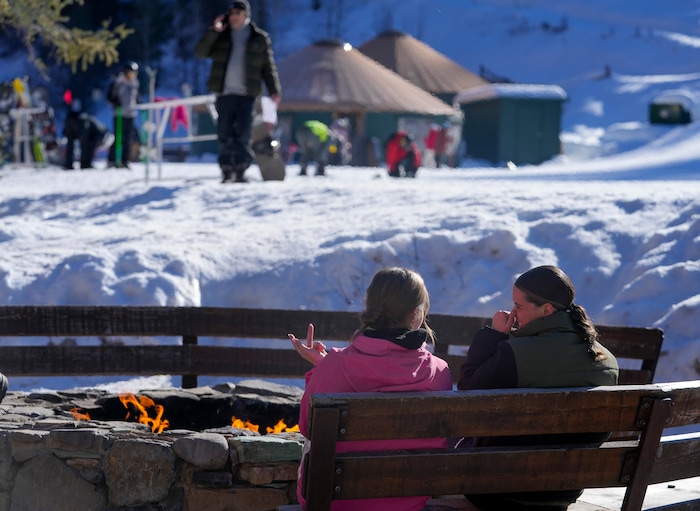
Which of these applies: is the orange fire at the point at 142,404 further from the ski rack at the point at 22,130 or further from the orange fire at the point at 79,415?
the ski rack at the point at 22,130

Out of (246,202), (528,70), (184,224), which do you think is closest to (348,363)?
(184,224)

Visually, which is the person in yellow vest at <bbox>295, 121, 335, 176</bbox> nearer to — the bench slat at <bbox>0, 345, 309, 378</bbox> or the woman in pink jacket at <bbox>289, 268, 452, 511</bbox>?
the bench slat at <bbox>0, 345, 309, 378</bbox>

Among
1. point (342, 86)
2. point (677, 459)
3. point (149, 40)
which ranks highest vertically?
point (149, 40)

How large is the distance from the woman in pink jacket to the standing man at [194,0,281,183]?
30.0ft

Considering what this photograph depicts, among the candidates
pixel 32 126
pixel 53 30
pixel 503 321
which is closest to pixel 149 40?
pixel 32 126

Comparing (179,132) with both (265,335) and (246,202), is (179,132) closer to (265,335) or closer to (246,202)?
(246,202)

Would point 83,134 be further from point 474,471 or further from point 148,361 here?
point 474,471

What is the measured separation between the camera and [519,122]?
117 feet

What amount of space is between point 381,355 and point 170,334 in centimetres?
335

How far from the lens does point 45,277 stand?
33.4 feet

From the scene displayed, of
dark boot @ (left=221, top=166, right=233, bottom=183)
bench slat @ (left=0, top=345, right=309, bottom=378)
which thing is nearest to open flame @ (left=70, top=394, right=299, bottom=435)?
bench slat @ (left=0, top=345, right=309, bottom=378)

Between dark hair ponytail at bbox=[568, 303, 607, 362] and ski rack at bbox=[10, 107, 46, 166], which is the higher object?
dark hair ponytail at bbox=[568, 303, 607, 362]

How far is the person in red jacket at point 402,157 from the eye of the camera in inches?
870

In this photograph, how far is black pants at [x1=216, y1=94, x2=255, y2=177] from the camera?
13.3m
